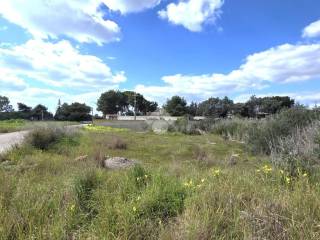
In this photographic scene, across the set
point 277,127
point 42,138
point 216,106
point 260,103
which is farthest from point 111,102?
point 277,127

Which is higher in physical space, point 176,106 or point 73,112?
point 176,106

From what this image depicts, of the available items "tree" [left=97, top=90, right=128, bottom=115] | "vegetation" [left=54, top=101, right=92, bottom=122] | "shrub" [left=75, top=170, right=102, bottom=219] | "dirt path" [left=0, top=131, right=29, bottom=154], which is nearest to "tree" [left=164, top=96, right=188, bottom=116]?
"tree" [left=97, top=90, right=128, bottom=115]

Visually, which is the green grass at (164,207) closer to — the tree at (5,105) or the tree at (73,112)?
the tree at (73,112)

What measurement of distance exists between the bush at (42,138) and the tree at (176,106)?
3077 inches

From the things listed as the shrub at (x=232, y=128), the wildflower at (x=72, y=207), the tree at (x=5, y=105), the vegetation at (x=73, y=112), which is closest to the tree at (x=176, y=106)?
the vegetation at (x=73, y=112)

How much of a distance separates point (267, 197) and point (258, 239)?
38.4 inches

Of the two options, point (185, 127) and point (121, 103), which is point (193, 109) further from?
point (185, 127)

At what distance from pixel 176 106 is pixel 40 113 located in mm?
36571

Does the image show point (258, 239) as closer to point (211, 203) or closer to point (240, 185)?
point (211, 203)

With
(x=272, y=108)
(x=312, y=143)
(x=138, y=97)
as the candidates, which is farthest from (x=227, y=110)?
(x=312, y=143)

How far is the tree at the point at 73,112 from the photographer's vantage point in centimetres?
9994

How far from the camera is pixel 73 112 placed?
10250 centimetres

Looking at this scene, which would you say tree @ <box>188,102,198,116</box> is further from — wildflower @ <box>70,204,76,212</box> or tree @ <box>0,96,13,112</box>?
wildflower @ <box>70,204,76,212</box>

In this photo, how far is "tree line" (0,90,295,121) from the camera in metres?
95.4
